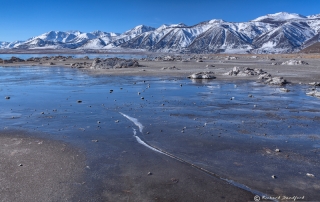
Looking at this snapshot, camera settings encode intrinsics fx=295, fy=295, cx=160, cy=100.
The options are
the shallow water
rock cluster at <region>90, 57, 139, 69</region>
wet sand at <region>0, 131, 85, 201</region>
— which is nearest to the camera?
wet sand at <region>0, 131, 85, 201</region>

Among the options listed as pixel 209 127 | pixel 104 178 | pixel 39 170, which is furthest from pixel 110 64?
pixel 104 178

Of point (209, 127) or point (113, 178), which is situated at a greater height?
point (209, 127)

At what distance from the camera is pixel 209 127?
12.9 m

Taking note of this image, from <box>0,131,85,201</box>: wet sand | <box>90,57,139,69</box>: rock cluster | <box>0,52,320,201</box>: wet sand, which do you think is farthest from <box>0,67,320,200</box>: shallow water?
<box>90,57,139,69</box>: rock cluster

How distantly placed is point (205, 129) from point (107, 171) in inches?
217

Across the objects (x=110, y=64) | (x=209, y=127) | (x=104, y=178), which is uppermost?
(x=110, y=64)

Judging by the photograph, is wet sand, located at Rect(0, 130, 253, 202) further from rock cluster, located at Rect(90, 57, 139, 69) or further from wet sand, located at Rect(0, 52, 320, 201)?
rock cluster, located at Rect(90, 57, 139, 69)

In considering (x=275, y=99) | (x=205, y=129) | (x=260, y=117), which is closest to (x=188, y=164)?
(x=205, y=129)

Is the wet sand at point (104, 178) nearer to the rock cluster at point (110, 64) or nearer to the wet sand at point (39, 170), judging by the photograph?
the wet sand at point (39, 170)

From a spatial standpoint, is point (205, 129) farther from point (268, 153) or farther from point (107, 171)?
point (107, 171)

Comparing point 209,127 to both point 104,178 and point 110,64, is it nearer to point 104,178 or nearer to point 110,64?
point 104,178

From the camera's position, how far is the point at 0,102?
1972 cm

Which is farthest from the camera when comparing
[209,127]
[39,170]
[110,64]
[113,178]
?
[110,64]

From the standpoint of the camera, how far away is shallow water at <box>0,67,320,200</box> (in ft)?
27.8
